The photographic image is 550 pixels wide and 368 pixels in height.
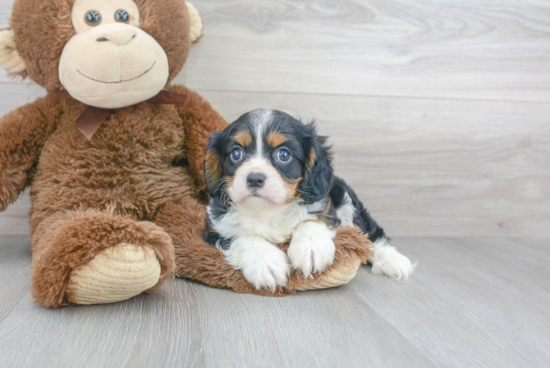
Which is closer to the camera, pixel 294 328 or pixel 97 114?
pixel 294 328

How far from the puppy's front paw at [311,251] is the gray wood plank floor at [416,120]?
0.36 feet

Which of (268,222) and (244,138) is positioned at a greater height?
(244,138)

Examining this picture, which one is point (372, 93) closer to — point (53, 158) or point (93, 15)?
point (93, 15)

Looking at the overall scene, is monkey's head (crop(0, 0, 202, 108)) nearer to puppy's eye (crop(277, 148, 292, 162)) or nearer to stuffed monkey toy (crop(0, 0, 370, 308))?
stuffed monkey toy (crop(0, 0, 370, 308))

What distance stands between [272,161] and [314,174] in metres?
0.17

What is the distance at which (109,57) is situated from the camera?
A: 163 cm

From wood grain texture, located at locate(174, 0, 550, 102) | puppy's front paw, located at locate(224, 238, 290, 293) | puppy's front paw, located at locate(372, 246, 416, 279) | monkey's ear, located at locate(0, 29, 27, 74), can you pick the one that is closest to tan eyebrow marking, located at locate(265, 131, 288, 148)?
puppy's front paw, located at locate(224, 238, 290, 293)

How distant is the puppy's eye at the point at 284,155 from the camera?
160 cm

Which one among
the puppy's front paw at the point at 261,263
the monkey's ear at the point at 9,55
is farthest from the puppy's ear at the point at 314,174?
the monkey's ear at the point at 9,55

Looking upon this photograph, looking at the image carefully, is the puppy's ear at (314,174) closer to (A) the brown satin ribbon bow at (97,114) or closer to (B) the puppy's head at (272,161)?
(B) the puppy's head at (272,161)

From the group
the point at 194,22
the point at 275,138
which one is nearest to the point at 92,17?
the point at 194,22

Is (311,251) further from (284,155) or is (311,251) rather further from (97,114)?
(97,114)

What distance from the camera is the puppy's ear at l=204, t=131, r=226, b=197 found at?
5.62ft

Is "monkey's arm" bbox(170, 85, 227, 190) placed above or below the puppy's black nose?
below
